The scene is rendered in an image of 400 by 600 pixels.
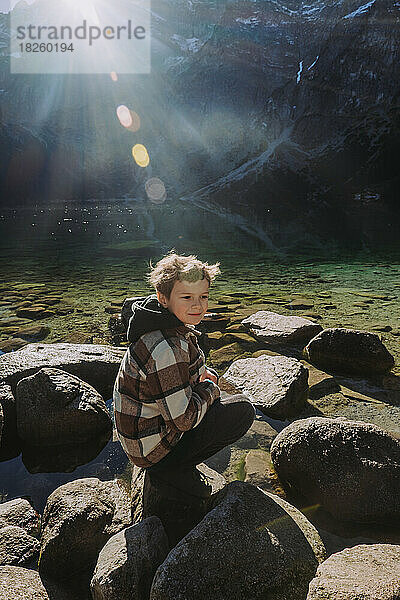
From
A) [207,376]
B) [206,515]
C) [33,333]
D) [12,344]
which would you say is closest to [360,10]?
[33,333]

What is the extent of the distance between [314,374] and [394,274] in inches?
382

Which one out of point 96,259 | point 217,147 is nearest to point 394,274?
point 96,259

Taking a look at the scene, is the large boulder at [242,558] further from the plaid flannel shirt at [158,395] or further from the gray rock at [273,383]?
the gray rock at [273,383]

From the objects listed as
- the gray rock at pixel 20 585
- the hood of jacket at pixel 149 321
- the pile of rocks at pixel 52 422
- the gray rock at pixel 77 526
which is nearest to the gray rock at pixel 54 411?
the pile of rocks at pixel 52 422

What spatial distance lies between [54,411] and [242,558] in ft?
8.69

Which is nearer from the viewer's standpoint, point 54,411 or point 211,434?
point 211,434

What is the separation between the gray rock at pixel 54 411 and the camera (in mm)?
4453

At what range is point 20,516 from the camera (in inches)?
132

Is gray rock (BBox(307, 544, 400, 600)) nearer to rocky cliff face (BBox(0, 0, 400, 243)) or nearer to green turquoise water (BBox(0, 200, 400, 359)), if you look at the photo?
green turquoise water (BBox(0, 200, 400, 359))

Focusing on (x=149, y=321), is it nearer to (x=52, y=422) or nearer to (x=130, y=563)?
(x=130, y=563)

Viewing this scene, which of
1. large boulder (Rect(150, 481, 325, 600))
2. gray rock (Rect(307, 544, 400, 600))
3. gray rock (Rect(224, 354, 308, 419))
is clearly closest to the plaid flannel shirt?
large boulder (Rect(150, 481, 325, 600))

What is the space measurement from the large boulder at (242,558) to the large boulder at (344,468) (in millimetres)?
689

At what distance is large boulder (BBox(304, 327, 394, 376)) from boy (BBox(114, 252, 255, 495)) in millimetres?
3405

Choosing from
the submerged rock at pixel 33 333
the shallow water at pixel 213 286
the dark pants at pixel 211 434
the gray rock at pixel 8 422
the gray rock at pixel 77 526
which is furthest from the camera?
the shallow water at pixel 213 286
